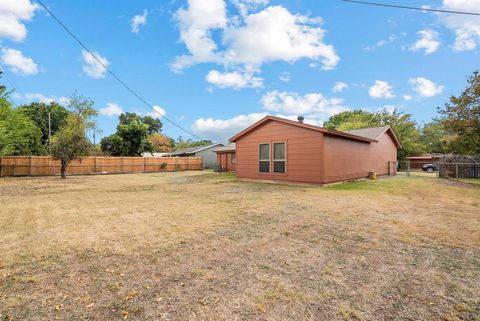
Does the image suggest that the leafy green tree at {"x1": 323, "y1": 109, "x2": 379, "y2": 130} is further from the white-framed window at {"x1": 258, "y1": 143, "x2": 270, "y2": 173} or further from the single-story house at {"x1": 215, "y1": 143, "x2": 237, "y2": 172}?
the white-framed window at {"x1": 258, "y1": 143, "x2": 270, "y2": 173}

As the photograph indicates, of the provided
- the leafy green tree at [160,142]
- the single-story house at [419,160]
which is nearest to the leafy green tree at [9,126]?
the leafy green tree at [160,142]

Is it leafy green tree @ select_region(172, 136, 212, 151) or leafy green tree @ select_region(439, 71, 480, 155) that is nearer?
leafy green tree @ select_region(439, 71, 480, 155)

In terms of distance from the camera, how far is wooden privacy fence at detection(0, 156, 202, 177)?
1938 centimetres

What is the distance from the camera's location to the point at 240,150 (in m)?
14.7

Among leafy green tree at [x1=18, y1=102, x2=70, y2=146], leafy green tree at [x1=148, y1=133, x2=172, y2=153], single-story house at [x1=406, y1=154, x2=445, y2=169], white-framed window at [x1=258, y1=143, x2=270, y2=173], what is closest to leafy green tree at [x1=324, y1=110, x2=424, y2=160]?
single-story house at [x1=406, y1=154, x2=445, y2=169]

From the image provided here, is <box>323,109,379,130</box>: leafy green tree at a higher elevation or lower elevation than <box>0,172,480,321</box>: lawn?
higher

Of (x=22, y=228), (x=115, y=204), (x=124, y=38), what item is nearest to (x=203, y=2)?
(x=124, y=38)

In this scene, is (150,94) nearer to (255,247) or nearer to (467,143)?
(255,247)

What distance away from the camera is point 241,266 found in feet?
9.57

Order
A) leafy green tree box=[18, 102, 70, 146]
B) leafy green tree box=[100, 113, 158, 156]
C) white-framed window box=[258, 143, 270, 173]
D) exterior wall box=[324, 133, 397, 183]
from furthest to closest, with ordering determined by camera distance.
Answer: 1. leafy green tree box=[18, 102, 70, 146]
2. leafy green tree box=[100, 113, 158, 156]
3. white-framed window box=[258, 143, 270, 173]
4. exterior wall box=[324, 133, 397, 183]

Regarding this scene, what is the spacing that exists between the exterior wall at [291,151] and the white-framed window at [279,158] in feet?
0.53

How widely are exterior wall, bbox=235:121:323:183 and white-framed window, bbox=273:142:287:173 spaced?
162 mm

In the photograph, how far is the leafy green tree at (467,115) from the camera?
13.1 m

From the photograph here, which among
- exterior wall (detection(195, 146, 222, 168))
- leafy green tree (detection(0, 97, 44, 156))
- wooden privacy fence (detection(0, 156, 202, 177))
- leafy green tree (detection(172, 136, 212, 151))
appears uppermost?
leafy green tree (detection(172, 136, 212, 151))
